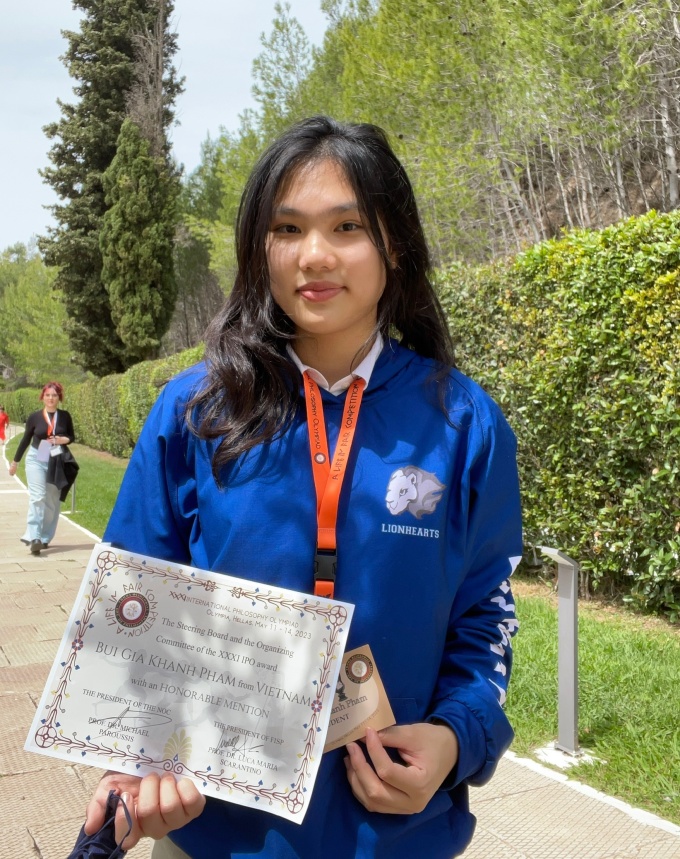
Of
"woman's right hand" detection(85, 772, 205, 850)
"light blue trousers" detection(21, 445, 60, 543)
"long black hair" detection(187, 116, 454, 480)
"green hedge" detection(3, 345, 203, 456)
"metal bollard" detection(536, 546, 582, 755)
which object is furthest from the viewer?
"green hedge" detection(3, 345, 203, 456)

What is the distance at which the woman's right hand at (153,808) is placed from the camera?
1.32 m

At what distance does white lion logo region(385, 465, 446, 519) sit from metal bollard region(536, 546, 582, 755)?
2.71 m

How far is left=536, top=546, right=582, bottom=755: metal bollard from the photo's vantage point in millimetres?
4078

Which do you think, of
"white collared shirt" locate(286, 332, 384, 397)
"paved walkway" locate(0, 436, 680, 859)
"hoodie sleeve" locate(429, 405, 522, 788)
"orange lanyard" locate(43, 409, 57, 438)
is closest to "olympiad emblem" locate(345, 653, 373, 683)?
"hoodie sleeve" locate(429, 405, 522, 788)

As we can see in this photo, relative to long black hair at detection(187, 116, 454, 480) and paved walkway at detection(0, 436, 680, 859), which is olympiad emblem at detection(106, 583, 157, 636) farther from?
paved walkway at detection(0, 436, 680, 859)

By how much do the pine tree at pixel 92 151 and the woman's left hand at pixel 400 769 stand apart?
3388 centimetres

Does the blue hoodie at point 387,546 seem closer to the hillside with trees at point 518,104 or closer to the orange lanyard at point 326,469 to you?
the orange lanyard at point 326,469

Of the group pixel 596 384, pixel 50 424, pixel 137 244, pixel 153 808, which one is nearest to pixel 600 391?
pixel 596 384

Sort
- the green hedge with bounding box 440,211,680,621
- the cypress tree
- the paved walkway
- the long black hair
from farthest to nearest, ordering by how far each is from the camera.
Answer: the cypress tree < the green hedge with bounding box 440,211,680,621 < the paved walkway < the long black hair

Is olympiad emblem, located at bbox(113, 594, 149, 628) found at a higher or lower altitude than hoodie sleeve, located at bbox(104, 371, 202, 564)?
lower

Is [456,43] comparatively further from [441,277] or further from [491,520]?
[491,520]

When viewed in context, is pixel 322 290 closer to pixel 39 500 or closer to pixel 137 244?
pixel 39 500

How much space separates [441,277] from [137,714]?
7.68 m

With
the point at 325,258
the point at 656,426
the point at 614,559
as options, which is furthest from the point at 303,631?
the point at 614,559
